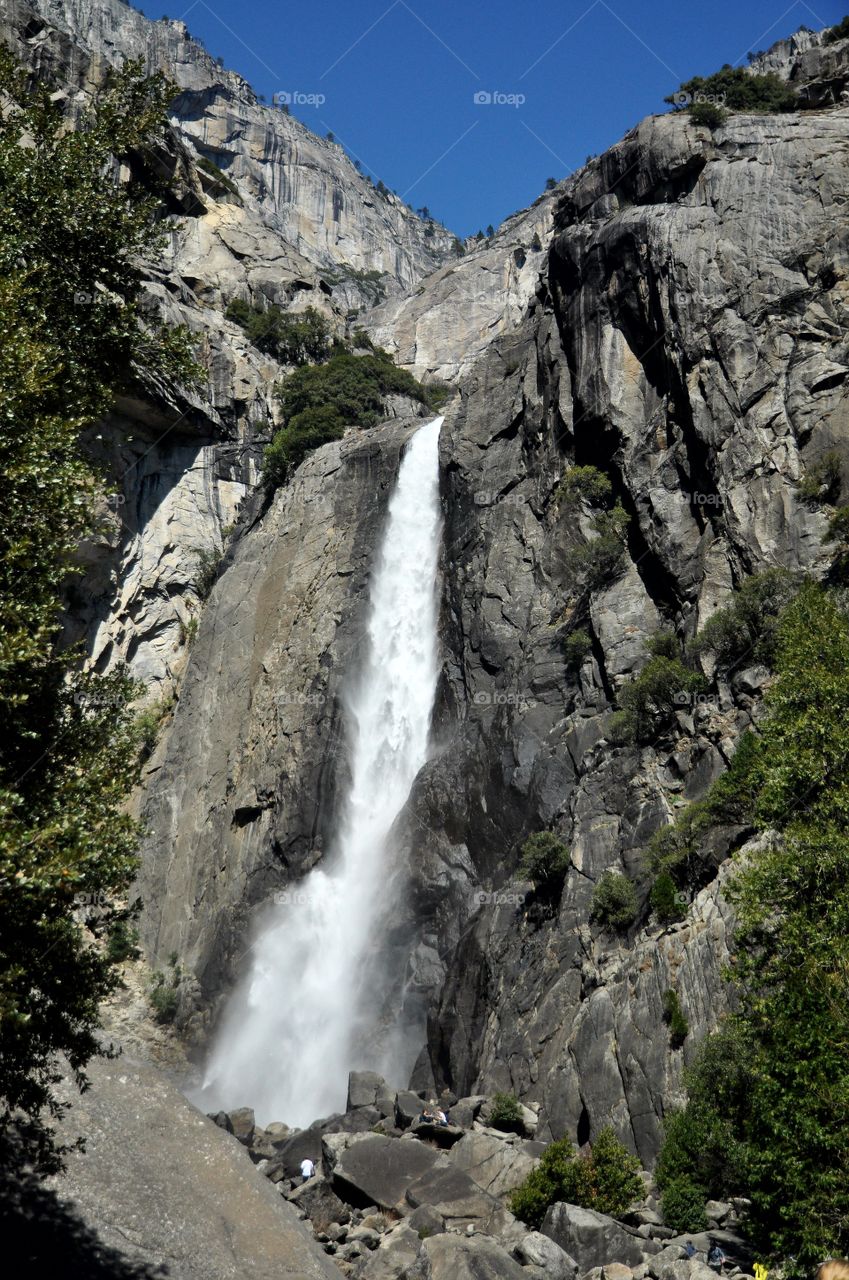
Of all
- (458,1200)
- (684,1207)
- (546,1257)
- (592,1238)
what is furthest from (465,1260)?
(684,1207)

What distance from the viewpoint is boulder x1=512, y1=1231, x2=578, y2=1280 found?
18453mm

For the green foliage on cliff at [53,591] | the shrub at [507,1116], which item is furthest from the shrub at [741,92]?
the shrub at [507,1116]

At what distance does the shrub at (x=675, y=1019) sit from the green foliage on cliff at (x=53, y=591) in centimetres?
1366

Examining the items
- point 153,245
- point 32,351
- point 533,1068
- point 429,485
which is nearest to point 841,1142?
point 533,1068

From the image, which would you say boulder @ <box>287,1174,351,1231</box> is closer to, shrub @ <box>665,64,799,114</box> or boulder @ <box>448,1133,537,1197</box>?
boulder @ <box>448,1133,537,1197</box>

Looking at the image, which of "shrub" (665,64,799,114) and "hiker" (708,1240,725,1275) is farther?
"shrub" (665,64,799,114)

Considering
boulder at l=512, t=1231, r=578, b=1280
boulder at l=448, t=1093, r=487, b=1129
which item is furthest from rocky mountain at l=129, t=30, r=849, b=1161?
boulder at l=512, t=1231, r=578, b=1280

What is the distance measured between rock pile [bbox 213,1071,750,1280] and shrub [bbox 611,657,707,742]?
38.7 ft

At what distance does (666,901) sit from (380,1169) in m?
9.38

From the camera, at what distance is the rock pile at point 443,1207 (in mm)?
18578

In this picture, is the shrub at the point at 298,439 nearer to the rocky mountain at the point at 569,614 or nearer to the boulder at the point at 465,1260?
the rocky mountain at the point at 569,614

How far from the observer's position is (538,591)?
42.5m

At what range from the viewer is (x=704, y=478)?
37188mm

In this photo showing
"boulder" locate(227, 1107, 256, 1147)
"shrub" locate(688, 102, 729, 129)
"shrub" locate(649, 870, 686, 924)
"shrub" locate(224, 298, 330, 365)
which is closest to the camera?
"shrub" locate(649, 870, 686, 924)
